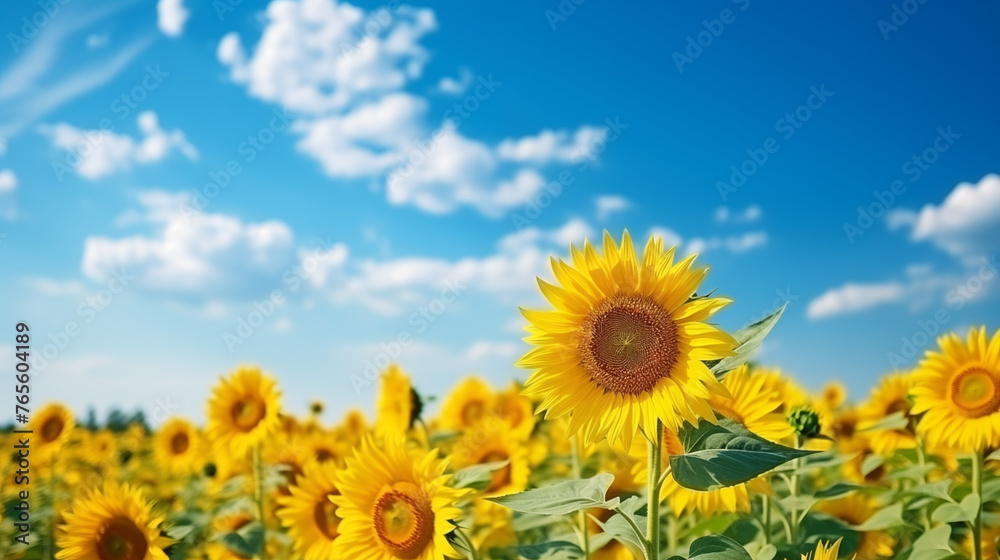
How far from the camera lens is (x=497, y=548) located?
471 cm

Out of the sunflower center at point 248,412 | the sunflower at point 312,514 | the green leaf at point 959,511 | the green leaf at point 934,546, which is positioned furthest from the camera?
the sunflower center at point 248,412

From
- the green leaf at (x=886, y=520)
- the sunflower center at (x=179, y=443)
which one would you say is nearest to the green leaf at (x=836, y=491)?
the green leaf at (x=886, y=520)

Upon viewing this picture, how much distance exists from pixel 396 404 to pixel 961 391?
11.7ft

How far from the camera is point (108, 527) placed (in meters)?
4.07

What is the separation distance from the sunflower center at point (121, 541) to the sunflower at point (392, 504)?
1367 mm

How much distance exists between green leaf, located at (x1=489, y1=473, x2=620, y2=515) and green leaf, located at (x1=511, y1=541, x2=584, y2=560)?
75cm

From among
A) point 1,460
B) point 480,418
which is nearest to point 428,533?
point 480,418

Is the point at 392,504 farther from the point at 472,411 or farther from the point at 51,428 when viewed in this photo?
the point at 51,428

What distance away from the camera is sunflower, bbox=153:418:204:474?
25.1 ft

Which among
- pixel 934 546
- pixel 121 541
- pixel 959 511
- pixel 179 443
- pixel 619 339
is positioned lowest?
pixel 934 546

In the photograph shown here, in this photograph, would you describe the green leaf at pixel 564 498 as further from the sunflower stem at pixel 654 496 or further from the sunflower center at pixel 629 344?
the sunflower center at pixel 629 344

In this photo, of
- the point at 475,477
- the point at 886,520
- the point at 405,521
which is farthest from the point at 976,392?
the point at 405,521

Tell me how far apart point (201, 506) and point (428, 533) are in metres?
4.99

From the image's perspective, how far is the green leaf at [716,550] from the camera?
88.3 inches
